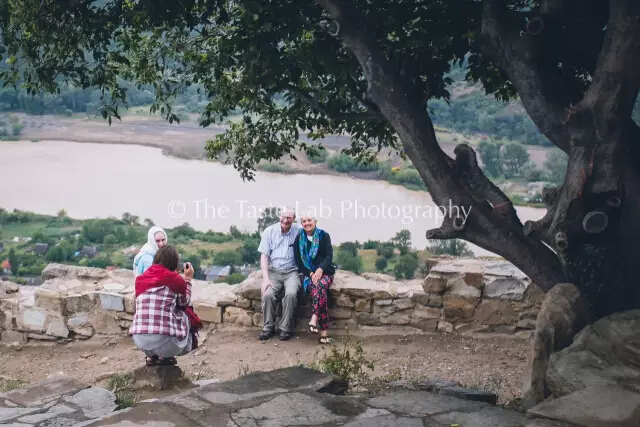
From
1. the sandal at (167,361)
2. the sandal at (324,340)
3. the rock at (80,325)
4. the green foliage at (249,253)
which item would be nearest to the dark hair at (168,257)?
the sandal at (167,361)

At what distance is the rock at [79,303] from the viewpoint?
8.50m

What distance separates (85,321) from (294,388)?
454 cm

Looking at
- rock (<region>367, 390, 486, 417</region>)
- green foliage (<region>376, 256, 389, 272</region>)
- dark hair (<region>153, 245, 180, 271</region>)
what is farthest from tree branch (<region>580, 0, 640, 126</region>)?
green foliage (<region>376, 256, 389, 272</region>)

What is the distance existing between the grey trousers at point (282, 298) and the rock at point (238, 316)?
1.25 feet

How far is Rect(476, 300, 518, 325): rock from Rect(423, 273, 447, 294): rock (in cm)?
42

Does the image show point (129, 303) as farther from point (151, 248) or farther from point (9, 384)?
point (151, 248)

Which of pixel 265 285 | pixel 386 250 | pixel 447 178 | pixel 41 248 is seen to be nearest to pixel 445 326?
pixel 265 285

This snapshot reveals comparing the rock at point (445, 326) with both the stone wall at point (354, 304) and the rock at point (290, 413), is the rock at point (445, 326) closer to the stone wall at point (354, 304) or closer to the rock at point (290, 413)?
the stone wall at point (354, 304)

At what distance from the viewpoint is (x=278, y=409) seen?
14.3 ft

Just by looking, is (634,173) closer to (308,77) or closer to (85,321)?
(308,77)

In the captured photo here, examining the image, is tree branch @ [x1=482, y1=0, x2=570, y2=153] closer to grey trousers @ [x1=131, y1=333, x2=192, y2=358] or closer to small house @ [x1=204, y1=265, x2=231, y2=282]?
grey trousers @ [x1=131, y1=333, x2=192, y2=358]

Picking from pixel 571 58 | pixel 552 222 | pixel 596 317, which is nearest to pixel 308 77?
pixel 571 58

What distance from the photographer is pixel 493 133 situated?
18.6 m

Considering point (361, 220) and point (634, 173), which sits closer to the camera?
point (634, 173)
